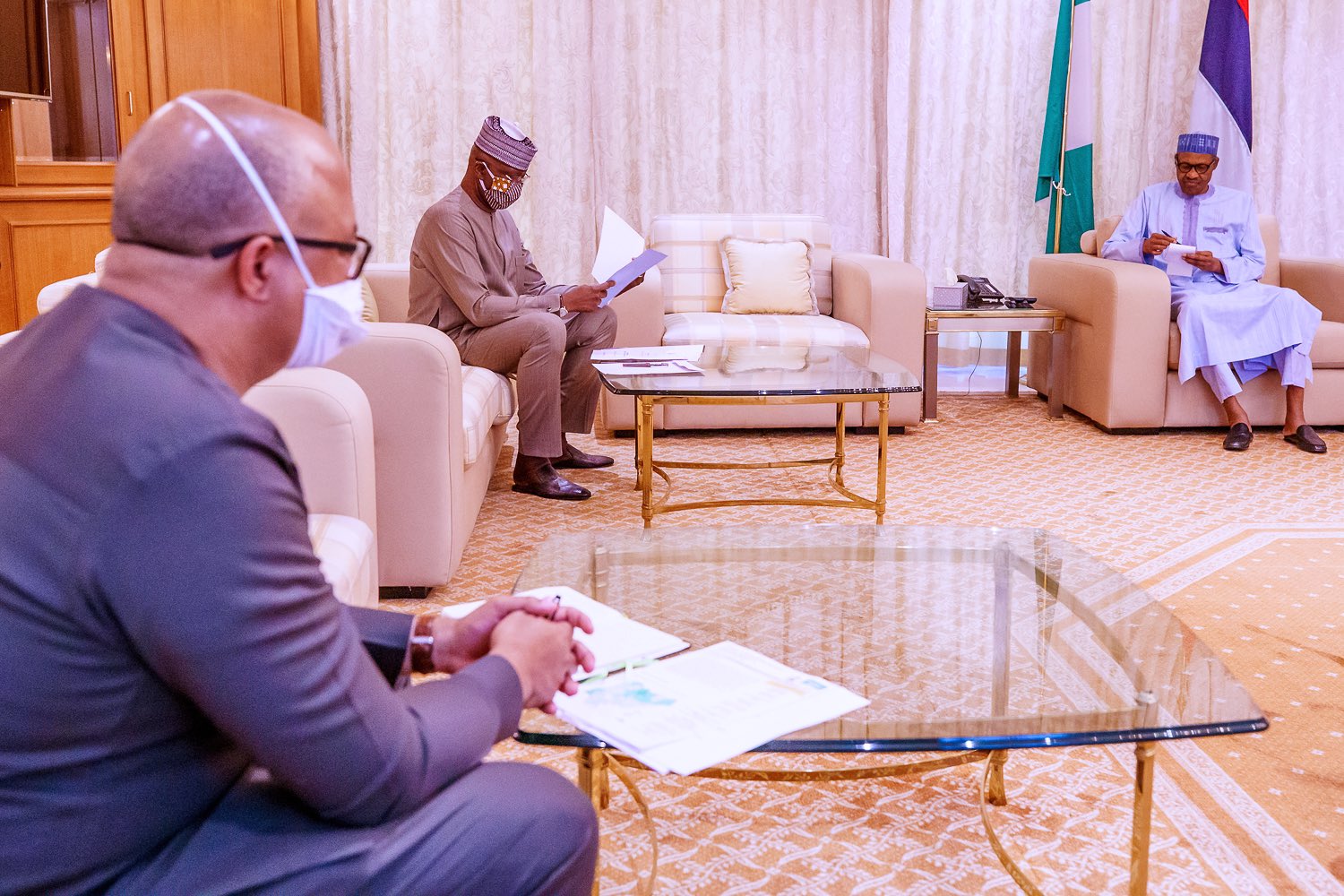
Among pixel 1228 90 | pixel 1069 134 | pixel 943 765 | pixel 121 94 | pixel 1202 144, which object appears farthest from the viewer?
pixel 1069 134

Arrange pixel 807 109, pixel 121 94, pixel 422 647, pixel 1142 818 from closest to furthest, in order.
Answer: pixel 422 647 → pixel 1142 818 → pixel 121 94 → pixel 807 109

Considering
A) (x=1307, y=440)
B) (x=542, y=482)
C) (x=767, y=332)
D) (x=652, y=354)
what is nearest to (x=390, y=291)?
(x=542, y=482)

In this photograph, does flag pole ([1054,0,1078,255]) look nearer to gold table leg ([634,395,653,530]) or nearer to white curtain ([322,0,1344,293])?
white curtain ([322,0,1344,293])

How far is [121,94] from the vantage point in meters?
4.87

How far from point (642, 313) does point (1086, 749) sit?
2733mm

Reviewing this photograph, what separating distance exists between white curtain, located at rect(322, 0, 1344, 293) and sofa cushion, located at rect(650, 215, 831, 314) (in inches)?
36.5

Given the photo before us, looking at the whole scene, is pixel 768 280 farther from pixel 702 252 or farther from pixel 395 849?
pixel 395 849

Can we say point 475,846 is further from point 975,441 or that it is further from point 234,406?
point 975,441

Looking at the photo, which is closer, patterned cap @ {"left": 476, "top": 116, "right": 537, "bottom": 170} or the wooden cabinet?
patterned cap @ {"left": 476, "top": 116, "right": 537, "bottom": 170}

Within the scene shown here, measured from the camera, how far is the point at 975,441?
186 inches

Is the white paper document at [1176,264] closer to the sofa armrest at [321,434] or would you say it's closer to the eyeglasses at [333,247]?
the sofa armrest at [321,434]

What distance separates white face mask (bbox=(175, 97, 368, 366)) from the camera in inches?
35.5

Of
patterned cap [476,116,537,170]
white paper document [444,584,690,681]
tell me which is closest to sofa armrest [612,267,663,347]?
patterned cap [476,116,537,170]

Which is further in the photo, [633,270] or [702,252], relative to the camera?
[702,252]
